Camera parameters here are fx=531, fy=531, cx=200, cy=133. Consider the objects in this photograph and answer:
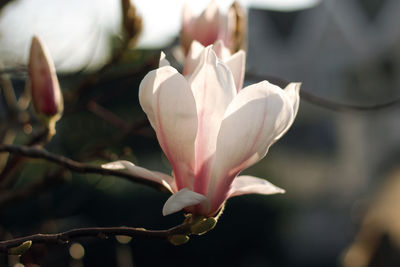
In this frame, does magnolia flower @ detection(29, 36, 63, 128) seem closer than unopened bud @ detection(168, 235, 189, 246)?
No

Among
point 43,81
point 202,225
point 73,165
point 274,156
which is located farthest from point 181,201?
point 274,156

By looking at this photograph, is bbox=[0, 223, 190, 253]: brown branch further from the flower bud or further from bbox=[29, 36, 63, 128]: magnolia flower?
the flower bud

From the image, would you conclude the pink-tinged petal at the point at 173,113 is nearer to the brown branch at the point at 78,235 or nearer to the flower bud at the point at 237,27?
the brown branch at the point at 78,235

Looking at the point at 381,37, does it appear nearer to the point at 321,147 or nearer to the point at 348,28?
the point at 348,28

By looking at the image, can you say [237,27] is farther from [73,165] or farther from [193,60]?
[73,165]

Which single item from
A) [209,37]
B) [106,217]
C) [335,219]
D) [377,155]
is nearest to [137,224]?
[106,217]

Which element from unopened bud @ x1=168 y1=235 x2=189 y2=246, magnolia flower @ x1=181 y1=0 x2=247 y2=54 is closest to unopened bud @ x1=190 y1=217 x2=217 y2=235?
unopened bud @ x1=168 y1=235 x2=189 y2=246

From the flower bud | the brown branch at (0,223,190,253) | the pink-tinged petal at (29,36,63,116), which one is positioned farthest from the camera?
the flower bud

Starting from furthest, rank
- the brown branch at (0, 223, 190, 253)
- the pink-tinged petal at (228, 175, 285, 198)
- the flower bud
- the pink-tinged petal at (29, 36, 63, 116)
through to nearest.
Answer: the flower bud
the pink-tinged petal at (29, 36, 63, 116)
the pink-tinged petal at (228, 175, 285, 198)
the brown branch at (0, 223, 190, 253)
